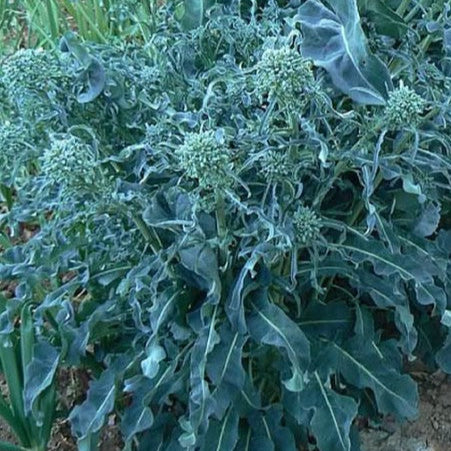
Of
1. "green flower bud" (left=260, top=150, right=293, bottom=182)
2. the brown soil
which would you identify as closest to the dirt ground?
the brown soil

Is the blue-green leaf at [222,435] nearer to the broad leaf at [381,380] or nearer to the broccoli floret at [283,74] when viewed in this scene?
the broad leaf at [381,380]

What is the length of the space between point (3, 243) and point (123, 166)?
24.6 inches

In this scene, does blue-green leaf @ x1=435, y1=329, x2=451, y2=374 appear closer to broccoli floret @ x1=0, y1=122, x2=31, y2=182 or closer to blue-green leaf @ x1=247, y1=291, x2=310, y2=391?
blue-green leaf @ x1=247, y1=291, x2=310, y2=391

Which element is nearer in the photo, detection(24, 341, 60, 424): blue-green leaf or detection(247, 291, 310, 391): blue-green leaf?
detection(247, 291, 310, 391): blue-green leaf

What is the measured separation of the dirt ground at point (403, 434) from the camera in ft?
8.02

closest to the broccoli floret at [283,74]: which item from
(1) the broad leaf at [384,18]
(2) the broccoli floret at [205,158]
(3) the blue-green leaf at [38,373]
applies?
(2) the broccoli floret at [205,158]

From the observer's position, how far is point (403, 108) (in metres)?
1.83

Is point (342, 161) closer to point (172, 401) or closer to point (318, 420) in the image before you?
point (318, 420)

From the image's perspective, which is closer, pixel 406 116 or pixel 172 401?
pixel 406 116

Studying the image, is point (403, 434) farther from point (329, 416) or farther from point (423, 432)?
point (329, 416)

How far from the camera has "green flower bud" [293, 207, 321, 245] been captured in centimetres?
Answer: 192

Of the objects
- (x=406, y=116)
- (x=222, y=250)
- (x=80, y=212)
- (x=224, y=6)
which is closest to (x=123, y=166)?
(x=80, y=212)

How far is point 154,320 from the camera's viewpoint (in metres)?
1.92

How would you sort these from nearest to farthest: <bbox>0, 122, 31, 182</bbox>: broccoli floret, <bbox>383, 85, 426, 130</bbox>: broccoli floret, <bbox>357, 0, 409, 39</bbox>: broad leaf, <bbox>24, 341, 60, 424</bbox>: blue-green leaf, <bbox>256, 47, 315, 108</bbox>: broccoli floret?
<bbox>256, 47, 315, 108</bbox>: broccoli floret
<bbox>383, 85, 426, 130</bbox>: broccoli floret
<bbox>0, 122, 31, 182</bbox>: broccoli floret
<bbox>24, 341, 60, 424</bbox>: blue-green leaf
<bbox>357, 0, 409, 39</bbox>: broad leaf
